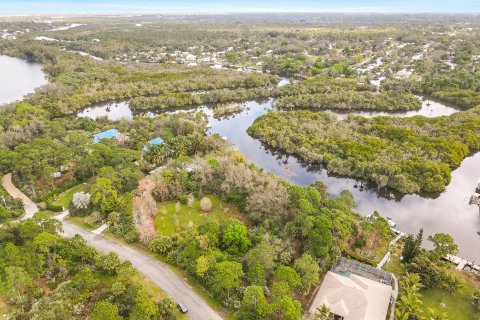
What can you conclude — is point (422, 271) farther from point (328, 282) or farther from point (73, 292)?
point (73, 292)

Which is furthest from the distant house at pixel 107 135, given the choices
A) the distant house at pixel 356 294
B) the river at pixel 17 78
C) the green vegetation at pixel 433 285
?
the green vegetation at pixel 433 285

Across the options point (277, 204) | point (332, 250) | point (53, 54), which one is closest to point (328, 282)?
point (332, 250)

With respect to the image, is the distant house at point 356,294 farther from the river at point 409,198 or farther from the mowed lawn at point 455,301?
the river at point 409,198

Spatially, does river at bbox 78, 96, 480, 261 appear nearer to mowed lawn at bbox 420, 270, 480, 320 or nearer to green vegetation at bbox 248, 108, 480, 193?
green vegetation at bbox 248, 108, 480, 193

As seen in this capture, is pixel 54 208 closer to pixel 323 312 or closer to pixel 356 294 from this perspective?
pixel 323 312

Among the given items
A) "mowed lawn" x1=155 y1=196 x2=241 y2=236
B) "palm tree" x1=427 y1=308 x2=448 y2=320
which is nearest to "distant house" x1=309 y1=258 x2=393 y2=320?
"palm tree" x1=427 y1=308 x2=448 y2=320

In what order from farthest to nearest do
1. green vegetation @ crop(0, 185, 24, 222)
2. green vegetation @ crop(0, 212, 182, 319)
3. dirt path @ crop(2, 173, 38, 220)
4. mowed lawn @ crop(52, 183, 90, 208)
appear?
mowed lawn @ crop(52, 183, 90, 208) < dirt path @ crop(2, 173, 38, 220) < green vegetation @ crop(0, 185, 24, 222) < green vegetation @ crop(0, 212, 182, 319)

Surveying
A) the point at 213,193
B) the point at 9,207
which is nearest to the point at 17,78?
the point at 9,207
